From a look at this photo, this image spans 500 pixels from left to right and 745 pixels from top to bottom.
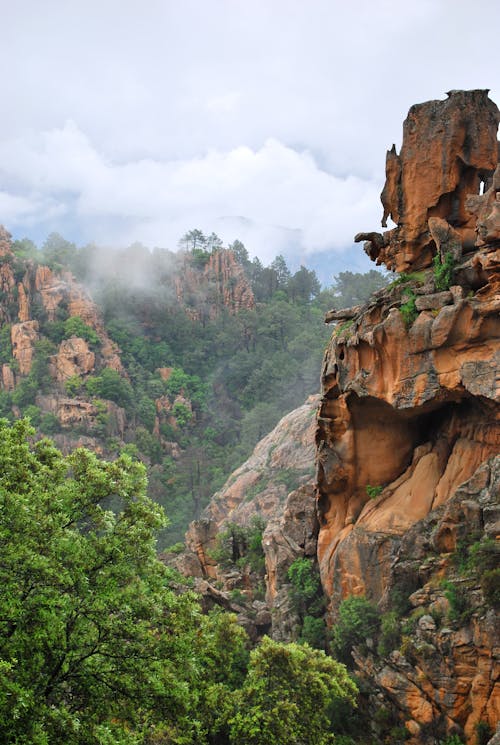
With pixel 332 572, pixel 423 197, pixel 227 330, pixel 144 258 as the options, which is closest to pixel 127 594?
pixel 332 572

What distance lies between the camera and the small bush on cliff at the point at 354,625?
19984 mm

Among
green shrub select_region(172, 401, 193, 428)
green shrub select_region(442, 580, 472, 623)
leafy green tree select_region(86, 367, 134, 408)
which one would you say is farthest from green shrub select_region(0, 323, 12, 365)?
green shrub select_region(442, 580, 472, 623)

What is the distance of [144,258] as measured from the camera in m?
91.5

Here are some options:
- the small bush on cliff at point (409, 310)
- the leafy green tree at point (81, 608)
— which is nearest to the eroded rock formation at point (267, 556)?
the small bush on cliff at point (409, 310)

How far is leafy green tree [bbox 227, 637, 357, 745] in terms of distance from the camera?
52.5ft

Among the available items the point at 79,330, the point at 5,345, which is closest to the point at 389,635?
the point at 79,330

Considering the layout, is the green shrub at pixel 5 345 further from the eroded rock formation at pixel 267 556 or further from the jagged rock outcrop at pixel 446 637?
the jagged rock outcrop at pixel 446 637

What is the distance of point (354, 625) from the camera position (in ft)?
66.1

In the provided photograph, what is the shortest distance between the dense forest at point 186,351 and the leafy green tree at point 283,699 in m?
41.4

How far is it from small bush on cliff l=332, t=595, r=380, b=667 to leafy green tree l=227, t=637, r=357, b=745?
2385 mm

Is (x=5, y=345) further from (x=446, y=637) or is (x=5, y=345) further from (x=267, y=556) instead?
(x=446, y=637)

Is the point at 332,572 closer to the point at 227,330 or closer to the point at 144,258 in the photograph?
the point at 227,330

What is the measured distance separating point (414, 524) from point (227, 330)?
2679 inches

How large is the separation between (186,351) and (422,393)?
66851mm
